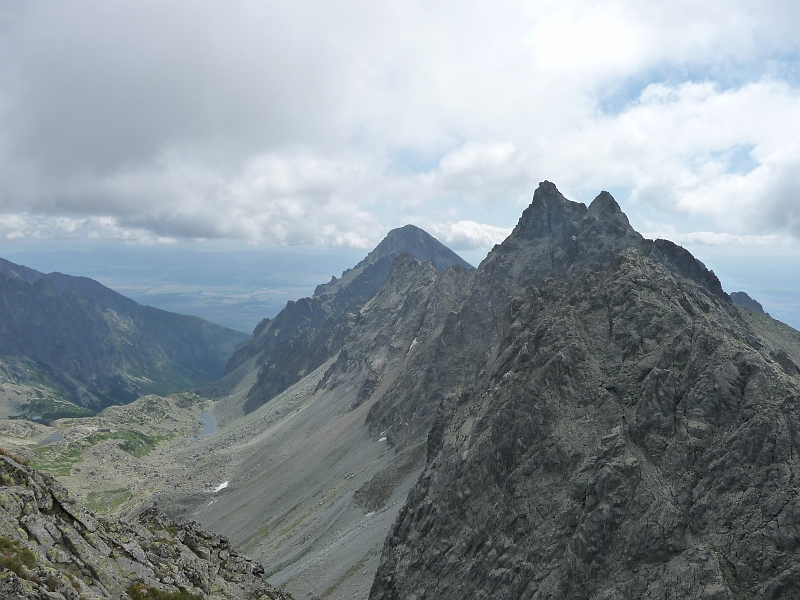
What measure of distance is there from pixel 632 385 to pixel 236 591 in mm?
51724

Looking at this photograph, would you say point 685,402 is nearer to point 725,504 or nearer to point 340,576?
point 725,504

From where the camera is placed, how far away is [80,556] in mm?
31547

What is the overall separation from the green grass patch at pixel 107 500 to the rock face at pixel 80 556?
533 feet

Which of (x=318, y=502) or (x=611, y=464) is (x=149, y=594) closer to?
(x=611, y=464)

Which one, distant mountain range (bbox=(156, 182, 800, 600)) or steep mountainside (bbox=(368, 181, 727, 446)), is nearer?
distant mountain range (bbox=(156, 182, 800, 600))

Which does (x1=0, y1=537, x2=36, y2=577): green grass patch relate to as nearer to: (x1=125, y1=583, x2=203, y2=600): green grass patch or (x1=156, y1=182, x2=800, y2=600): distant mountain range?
(x1=125, y1=583, x2=203, y2=600): green grass patch

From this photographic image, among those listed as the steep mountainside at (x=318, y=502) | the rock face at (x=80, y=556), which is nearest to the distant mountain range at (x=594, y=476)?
the steep mountainside at (x=318, y=502)

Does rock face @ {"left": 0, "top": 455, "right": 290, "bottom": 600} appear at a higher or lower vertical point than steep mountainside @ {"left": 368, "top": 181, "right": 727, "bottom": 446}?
lower

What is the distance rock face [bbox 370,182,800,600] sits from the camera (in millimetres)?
50844

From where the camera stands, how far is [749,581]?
46.7 m

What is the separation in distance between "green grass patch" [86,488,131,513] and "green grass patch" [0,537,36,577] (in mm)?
177251

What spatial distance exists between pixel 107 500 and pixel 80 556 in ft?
621

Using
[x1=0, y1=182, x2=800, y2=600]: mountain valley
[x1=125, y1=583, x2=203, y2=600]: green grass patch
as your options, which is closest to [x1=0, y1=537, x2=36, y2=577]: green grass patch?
[x1=125, y1=583, x2=203, y2=600]: green grass patch

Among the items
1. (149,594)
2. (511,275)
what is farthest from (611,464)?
(511,275)
